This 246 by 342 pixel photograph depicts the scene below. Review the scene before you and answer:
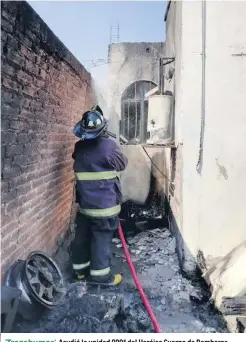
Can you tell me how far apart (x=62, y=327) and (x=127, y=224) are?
10.8 feet

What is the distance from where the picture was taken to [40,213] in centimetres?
319

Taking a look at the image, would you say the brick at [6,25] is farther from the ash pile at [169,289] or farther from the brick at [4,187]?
the ash pile at [169,289]

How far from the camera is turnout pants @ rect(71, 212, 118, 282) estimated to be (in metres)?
3.55

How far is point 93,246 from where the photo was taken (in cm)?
358

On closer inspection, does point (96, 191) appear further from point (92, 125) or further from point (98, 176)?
point (92, 125)

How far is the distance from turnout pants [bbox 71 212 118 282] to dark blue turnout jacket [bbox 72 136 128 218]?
130 mm

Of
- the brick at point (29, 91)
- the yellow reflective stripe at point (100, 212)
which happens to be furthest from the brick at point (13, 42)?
the yellow reflective stripe at point (100, 212)

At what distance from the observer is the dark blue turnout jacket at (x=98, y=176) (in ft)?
11.4

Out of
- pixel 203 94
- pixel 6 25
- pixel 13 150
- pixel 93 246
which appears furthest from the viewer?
pixel 203 94

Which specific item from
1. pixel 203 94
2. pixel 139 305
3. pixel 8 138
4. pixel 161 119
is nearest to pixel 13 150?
pixel 8 138

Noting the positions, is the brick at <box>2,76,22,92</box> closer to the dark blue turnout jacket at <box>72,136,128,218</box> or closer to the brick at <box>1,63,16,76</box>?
the brick at <box>1,63,16,76</box>

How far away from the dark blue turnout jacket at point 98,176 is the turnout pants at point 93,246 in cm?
13

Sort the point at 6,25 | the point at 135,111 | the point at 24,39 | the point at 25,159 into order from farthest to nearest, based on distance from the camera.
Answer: the point at 135,111 → the point at 25,159 → the point at 24,39 → the point at 6,25

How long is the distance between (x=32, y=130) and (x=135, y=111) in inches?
209
